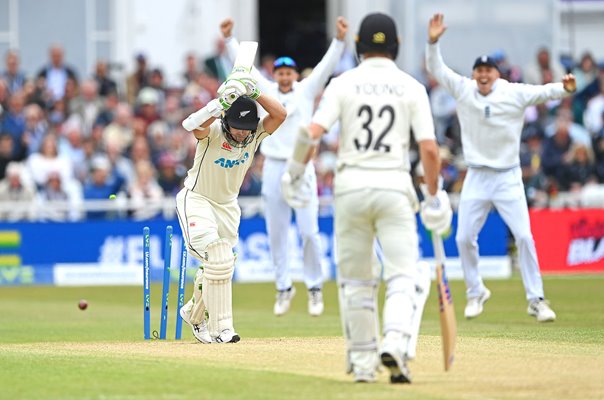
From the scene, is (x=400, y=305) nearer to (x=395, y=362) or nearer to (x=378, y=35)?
(x=395, y=362)

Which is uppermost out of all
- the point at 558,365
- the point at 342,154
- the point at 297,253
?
the point at 342,154

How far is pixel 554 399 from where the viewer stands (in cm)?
811

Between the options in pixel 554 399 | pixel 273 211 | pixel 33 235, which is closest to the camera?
pixel 554 399

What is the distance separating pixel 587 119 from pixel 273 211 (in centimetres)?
1179

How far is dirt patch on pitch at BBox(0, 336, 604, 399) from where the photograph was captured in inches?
335

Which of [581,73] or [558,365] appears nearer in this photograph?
[558,365]

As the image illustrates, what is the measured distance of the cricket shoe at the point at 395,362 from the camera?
337 inches

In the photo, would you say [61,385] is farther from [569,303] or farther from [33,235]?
[33,235]

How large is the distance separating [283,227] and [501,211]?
8.81 ft

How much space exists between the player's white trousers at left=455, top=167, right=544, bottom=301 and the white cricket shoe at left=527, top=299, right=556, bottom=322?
8 cm

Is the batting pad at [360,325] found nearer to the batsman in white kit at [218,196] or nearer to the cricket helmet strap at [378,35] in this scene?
the cricket helmet strap at [378,35]

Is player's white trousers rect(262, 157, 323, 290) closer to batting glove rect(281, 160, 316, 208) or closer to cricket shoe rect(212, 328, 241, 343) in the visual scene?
cricket shoe rect(212, 328, 241, 343)

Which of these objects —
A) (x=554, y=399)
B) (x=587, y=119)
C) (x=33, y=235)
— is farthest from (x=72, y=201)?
(x=554, y=399)

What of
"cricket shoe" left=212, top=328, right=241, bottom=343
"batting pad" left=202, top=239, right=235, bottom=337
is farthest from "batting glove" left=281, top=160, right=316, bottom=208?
"cricket shoe" left=212, top=328, right=241, bottom=343
